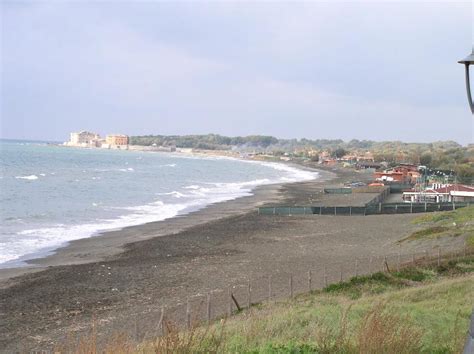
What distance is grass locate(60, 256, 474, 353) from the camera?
7.07 m

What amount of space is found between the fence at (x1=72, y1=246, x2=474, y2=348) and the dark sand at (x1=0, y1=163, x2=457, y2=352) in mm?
125

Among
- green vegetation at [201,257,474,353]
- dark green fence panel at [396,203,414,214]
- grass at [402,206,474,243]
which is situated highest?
green vegetation at [201,257,474,353]

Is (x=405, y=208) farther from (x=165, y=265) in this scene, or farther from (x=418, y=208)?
(x=165, y=265)

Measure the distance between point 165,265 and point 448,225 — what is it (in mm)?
18799

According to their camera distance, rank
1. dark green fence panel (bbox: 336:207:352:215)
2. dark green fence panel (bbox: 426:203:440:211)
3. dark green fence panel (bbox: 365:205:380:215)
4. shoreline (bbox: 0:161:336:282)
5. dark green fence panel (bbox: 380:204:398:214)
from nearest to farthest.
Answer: shoreline (bbox: 0:161:336:282), dark green fence panel (bbox: 336:207:352:215), dark green fence panel (bbox: 365:205:380:215), dark green fence panel (bbox: 380:204:398:214), dark green fence panel (bbox: 426:203:440:211)

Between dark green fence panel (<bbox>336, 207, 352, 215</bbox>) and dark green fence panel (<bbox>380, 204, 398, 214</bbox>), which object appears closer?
dark green fence panel (<bbox>336, 207, 352, 215</bbox>)

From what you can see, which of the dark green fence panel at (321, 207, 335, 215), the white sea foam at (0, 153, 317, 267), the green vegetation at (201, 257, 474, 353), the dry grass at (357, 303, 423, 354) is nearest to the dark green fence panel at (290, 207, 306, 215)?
the dark green fence panel at (321, 207, 335, 215)

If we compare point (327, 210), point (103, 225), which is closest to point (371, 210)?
point (327, 210)

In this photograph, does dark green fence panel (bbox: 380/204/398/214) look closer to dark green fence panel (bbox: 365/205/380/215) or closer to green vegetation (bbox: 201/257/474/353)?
dark green fence panel (bbox: 365/205/380/215)

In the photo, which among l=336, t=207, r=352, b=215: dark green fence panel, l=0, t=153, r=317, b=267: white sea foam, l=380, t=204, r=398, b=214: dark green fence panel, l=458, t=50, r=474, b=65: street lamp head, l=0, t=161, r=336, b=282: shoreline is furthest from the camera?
l=380, t=204, r=398, b=214: dark green fence panel

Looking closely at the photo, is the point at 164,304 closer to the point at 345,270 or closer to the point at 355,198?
the point at 345,270

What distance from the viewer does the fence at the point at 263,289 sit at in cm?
1786

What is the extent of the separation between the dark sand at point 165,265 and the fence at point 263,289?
125 millimetres

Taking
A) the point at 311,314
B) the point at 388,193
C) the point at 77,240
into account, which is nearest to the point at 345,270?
the point at 311,314
